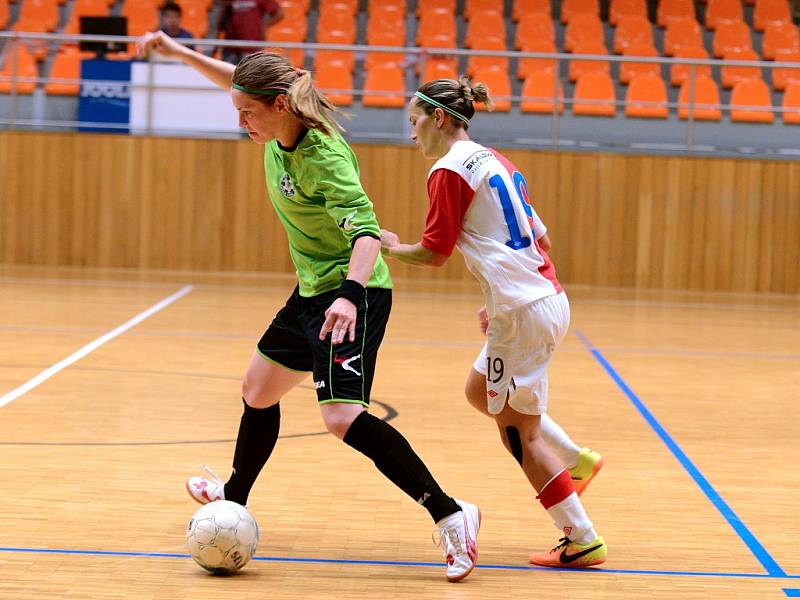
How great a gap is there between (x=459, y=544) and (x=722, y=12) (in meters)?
15.0

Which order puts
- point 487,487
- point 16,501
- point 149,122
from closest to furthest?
point 16,501
point 487,487
point 149,122

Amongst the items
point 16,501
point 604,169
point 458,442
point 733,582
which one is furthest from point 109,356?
point 604,169

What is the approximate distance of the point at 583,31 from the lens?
16.4 metres

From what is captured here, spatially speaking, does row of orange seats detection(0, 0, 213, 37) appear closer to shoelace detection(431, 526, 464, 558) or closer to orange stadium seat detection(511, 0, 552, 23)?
orange stadium seat detection(511, 0, 552, 23)

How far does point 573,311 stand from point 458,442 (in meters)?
6.00

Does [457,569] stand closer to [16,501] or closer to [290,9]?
[16,501]

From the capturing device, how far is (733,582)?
11.9ft

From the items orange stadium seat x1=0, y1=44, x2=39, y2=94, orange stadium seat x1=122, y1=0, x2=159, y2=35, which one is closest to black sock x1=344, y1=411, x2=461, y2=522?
orange stadium seat x1=0, y1=44, x2=39, y2=94

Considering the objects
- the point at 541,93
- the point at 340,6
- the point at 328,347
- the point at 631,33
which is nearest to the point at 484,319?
the point at 328,347

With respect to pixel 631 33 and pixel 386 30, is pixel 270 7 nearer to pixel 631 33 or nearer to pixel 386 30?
pixel 386 30

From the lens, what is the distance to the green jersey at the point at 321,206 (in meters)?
3.52

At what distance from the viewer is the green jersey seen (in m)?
3.52

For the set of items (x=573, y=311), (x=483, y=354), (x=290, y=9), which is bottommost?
(x=573, y=311)

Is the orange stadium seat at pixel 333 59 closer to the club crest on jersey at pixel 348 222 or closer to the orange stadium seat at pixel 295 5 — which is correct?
the orange stadium seat at pixel 295 5
